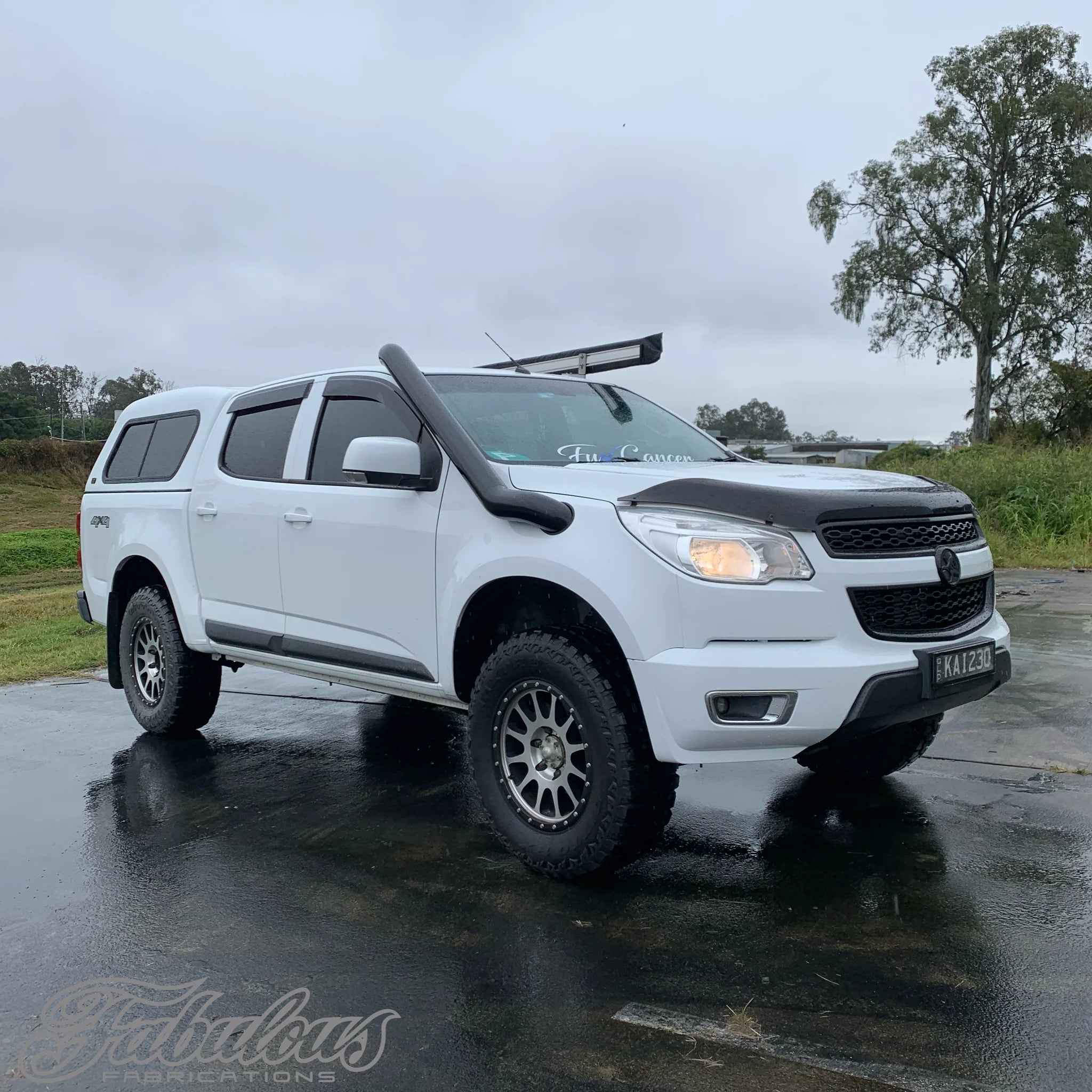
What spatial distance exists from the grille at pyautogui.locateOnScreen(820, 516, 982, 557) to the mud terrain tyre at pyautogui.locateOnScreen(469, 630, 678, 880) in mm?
845

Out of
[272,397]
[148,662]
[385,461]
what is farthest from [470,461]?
[148,662]

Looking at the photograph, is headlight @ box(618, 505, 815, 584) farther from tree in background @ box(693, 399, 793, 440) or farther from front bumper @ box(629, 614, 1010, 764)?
tree in background @ box(693, 399, 793, 440)

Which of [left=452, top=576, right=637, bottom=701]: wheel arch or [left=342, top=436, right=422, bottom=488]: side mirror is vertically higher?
[left=342, top=436, right=422, bottom=488]: side mirror

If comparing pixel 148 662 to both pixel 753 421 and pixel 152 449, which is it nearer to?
pixel 152 449

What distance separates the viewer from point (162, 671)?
20.2ft

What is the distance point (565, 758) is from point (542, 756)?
0.14 meters

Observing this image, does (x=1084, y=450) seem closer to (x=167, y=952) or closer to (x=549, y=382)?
(x=549, y=382)

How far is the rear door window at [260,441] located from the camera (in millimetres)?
5305

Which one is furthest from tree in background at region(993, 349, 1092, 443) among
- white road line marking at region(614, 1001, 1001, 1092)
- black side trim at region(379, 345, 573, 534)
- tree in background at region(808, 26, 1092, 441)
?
white road line marking at region(614, 1001, 1001, 1092)

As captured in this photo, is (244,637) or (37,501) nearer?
(244,637)

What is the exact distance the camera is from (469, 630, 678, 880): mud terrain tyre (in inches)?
140

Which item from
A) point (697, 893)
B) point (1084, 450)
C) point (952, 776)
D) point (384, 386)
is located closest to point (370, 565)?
point (384, 386)

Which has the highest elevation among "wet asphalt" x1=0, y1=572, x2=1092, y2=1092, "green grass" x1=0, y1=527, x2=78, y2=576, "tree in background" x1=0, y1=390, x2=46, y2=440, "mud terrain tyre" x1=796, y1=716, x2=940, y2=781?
"tree in background" x1=0, y1=390, x2=46, y2=440

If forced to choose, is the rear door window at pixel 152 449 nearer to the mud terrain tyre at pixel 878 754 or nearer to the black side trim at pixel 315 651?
the black side trim at pixel 315 651
